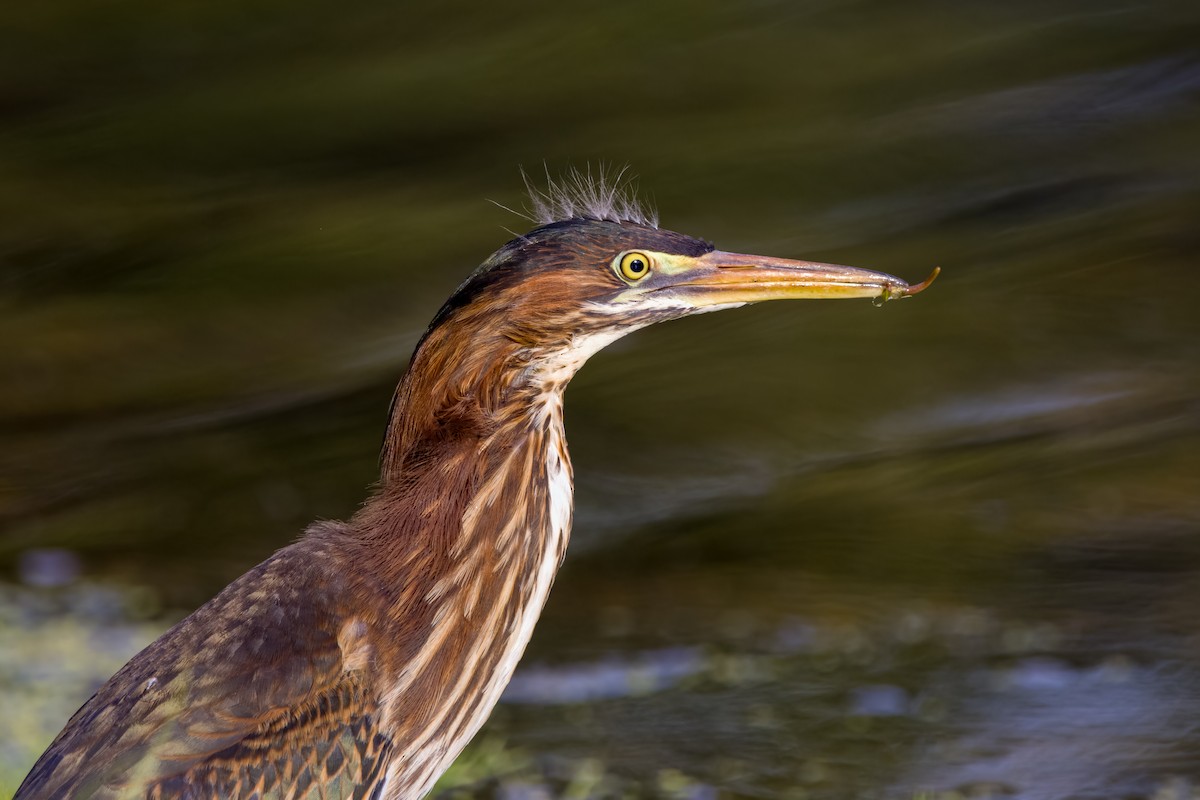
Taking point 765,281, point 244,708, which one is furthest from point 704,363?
point 244,708

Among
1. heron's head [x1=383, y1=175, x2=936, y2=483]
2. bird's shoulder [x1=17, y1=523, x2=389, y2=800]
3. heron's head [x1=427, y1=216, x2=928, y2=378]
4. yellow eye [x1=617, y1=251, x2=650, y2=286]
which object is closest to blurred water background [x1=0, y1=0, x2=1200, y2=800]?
bird's shoulder [x1=17, y1=523, x2=389, y2=800]

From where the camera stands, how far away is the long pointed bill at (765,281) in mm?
3738

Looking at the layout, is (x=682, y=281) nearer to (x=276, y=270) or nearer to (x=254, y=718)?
(x=254, y=718)

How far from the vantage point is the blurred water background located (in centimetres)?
570

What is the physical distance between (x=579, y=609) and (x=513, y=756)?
48.1 inches

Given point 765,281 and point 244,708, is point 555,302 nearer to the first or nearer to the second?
point 765,281

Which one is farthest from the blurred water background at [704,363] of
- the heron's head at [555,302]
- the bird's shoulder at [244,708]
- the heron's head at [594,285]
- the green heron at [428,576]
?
the heron's head at [594,285]

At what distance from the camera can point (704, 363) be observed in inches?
309

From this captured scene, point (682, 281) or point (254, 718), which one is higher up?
point (682, 281)

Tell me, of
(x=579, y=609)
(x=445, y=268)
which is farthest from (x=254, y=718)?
(x=445, y=268)

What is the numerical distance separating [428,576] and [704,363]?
4222mm

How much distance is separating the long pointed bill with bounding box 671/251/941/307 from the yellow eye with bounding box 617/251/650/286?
8 cm

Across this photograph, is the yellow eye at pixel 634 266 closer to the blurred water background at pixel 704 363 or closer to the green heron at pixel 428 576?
the green heron at pixel 428 576

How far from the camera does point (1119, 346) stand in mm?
7723
